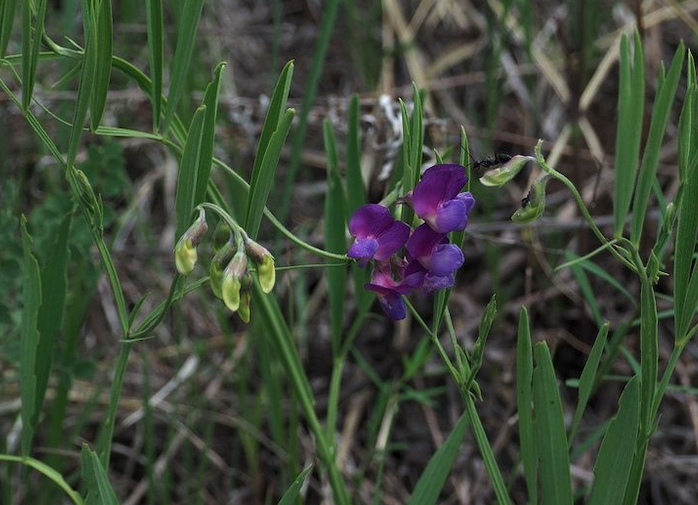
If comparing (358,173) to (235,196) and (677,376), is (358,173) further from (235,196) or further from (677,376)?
(677,376)

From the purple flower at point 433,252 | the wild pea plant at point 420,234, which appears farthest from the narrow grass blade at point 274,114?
the purple flower at point 433,252

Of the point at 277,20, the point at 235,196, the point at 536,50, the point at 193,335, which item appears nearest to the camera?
the point at 235,196

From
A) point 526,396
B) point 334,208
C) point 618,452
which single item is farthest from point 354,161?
point 618,452

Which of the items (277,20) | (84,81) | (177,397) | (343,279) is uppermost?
(84,81)

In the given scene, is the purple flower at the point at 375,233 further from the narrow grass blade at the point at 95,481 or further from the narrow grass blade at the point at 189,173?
the narrow grass blade at the point at 95,481

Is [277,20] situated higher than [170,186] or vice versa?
[277,20]

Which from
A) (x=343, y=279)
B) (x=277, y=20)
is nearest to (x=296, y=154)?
(x=277, y=20)

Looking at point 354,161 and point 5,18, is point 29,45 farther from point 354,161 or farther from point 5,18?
point 354,161
